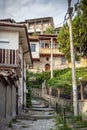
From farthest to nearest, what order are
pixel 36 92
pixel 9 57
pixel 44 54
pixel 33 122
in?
1. pixel 44 54
2. pixel 36 92
3. pixel 9 57
4. pixel 33 122

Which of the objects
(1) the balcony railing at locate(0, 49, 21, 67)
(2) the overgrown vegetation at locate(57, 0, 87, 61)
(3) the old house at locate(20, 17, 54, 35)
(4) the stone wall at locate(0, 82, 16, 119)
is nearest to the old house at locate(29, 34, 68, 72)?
(2) the overgrown vegetation at locate(57, 0, 87, 61)

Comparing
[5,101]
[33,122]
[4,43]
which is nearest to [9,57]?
[4,43]

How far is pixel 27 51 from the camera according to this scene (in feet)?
93.1

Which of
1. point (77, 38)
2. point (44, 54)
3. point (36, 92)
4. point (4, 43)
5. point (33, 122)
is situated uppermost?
point (44, 54)

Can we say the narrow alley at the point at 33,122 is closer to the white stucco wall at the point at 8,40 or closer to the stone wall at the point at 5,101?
the stone wall at the point at 5,101

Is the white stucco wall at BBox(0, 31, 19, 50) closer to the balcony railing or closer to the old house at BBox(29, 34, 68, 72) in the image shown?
the balcony railing

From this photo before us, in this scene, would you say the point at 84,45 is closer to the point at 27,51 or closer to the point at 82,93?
the point at 27,51

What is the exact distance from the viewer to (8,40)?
2144 centimetres

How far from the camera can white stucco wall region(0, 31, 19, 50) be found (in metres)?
21.4

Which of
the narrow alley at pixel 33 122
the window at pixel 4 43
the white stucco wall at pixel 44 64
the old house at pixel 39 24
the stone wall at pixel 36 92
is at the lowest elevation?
the narrow alley at pixel 33 122

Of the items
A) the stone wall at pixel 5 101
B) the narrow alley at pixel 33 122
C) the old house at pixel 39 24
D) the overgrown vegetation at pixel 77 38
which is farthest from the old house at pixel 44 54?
the stone wall at pixel 5 101

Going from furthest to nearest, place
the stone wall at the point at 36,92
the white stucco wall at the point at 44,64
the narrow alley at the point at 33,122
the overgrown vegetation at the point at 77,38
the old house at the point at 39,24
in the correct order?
the old house at the point at 39,24 < the white stucco wall at the point at 44,64 < the stone wall at the point at 36,92 < the overgrown vegetation at the point at 77,38 < the narrow alley at the point at 33,122

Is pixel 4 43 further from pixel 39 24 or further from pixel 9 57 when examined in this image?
pixel 39 24

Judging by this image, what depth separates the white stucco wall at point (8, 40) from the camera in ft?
70.1
